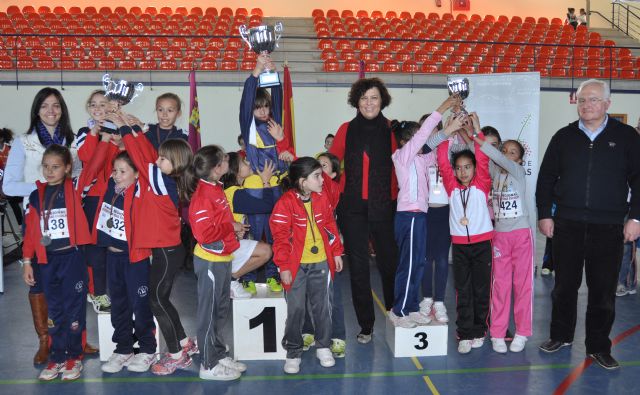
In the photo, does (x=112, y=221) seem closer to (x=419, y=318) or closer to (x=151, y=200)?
(x=151, y=200)

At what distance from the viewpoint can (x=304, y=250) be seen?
343cm

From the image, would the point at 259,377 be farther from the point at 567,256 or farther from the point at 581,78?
the point at 581,78

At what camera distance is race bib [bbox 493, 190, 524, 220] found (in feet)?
12.5

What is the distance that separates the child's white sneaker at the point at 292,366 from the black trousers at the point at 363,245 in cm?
58

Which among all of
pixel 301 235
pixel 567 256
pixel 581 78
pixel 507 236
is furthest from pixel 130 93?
pixel 581 78

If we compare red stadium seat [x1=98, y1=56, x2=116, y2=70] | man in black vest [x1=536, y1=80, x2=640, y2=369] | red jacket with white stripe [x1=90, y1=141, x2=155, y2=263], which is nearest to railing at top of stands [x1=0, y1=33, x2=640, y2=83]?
red stadium seat [x1=98, y1=56, x2=116, y2=70]

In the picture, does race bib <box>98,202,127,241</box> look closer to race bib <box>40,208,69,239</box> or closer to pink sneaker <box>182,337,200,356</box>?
race bib <box>40,208,69,239</box>

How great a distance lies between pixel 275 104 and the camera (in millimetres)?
3812

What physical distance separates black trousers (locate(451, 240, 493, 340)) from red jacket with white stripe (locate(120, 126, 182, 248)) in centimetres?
181

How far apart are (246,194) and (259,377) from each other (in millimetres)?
1183

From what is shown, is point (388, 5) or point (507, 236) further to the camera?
point (388, 5)

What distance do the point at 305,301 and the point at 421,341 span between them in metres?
0.82

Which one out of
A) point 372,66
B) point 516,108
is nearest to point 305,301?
point 516,108

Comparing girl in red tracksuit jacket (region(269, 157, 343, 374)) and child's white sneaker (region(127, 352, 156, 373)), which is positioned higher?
girl in red tracksuit jacket (region(269, 157, 343, 374))
